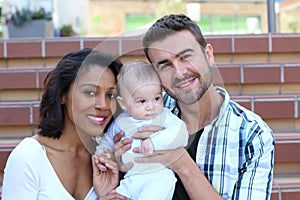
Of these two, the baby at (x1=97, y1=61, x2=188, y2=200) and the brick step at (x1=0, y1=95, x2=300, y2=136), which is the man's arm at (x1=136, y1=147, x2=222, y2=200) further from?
the brick step at (x1=0, y1=95, x2=300, y2=136)

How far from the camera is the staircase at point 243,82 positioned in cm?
316

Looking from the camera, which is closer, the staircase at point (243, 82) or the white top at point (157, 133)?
the white top at point (157, 133)

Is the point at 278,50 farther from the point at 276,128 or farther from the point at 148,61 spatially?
the point at 148,61

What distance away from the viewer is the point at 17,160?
1732 millimetres

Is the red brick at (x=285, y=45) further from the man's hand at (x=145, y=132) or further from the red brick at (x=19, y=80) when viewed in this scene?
the man's hand at (x=145, y=132)

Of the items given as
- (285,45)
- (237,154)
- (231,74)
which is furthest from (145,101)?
(285,45)

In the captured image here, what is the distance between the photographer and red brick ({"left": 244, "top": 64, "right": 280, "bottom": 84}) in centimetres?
382

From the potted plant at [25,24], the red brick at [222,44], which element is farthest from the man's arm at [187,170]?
the potted plant at [25,24]

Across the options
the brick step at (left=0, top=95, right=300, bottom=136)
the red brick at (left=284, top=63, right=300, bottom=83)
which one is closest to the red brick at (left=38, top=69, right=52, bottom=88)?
the brick step at (left=0, top=95, right=300, bottom=136)

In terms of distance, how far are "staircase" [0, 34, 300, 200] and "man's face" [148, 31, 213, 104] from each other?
1.35 metres

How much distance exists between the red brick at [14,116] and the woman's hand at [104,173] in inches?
69.7

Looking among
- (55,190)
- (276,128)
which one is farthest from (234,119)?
(276,128)

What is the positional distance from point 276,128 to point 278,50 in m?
0.90

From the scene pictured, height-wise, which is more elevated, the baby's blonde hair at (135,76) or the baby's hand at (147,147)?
the baby's blonde hair at (135,76)
